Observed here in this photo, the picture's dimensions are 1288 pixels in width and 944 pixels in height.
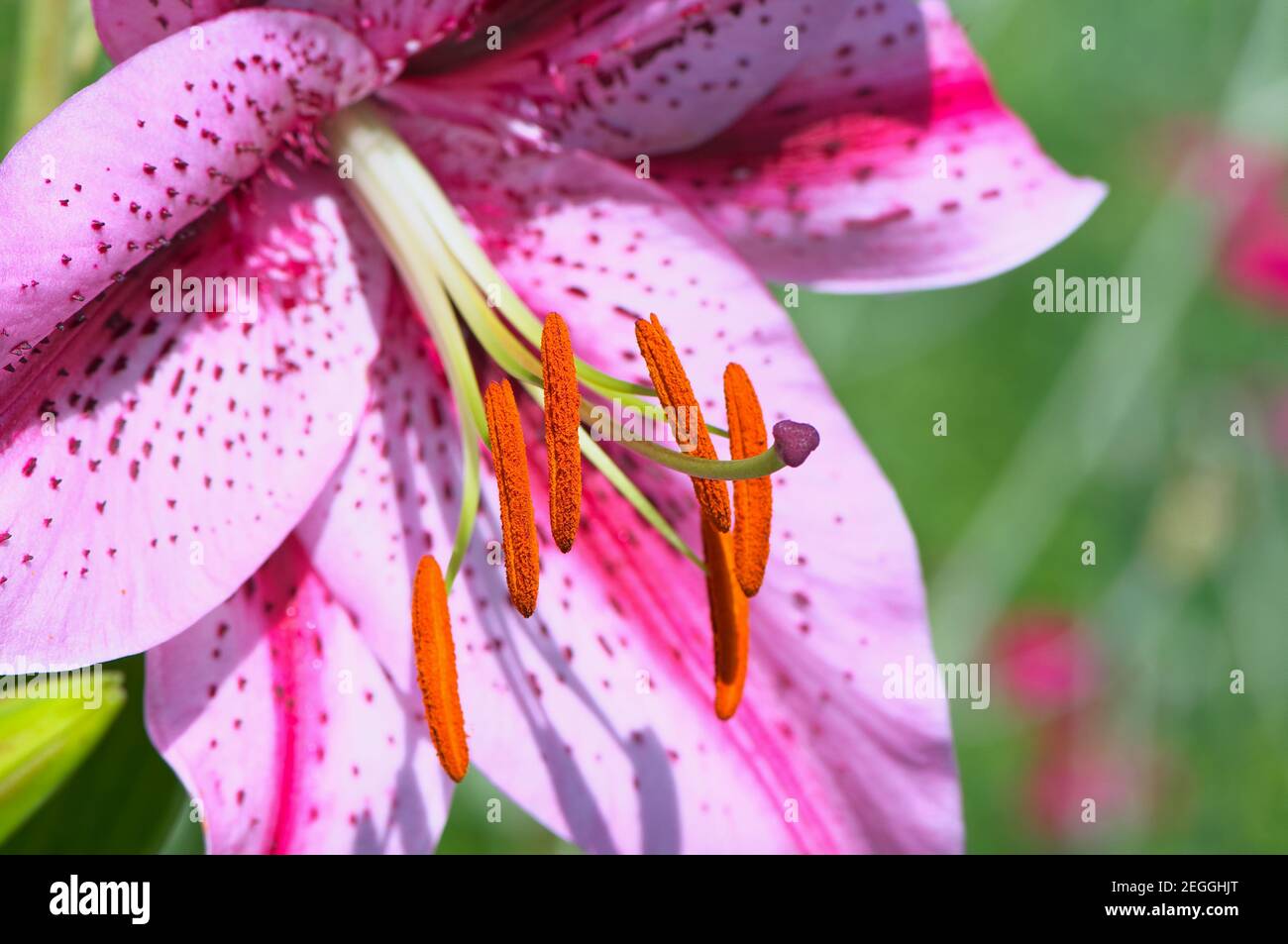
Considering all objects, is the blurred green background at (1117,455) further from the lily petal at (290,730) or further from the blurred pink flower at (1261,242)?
the lily petal at (290,730)

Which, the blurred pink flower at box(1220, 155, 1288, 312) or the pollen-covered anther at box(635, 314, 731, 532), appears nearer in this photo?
the pollen-covered anther at box(635, 314, 731, 532)

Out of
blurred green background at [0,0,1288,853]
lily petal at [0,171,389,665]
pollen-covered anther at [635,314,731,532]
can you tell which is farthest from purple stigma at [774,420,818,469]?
blurred green background at [0,0,1288,853]

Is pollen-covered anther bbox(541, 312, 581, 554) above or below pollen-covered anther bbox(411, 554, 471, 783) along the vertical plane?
above

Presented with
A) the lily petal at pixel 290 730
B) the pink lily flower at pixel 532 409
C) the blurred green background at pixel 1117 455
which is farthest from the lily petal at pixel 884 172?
the blurred green background at pixel 1117 455

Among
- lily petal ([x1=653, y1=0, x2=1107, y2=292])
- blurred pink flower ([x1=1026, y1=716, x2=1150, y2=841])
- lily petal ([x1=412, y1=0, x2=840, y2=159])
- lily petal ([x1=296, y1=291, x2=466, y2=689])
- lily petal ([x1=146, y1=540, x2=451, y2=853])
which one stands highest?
lily petal ([x1=412, y1=0, x2=840, y2=159])

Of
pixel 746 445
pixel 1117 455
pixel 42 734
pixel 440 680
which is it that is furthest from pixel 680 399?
pixel 1117 455

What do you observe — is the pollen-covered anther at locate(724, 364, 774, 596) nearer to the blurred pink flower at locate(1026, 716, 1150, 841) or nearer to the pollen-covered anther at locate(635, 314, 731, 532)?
the pollen-covered anther at locate(635, 314, 731, 532)

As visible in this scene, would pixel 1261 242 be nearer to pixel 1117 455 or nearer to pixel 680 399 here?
pixel 1117 455
